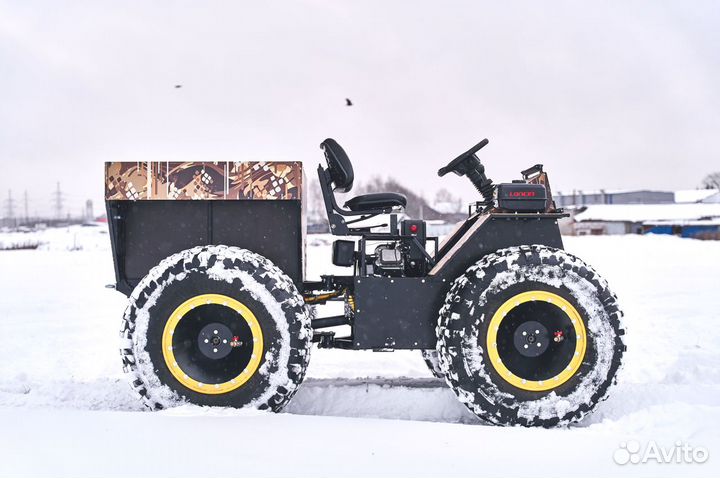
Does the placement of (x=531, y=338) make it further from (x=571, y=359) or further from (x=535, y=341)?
(x=571, y=359)

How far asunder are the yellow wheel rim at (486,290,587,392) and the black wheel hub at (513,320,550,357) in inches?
5.8

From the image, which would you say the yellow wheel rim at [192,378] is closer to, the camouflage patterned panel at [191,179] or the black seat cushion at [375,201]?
the camouflage patterned panel at [191,179]

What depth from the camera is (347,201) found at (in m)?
4.22

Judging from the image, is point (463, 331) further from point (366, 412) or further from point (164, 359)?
point (164, 359)

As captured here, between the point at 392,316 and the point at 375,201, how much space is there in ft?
2.86

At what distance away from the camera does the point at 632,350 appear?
614cm

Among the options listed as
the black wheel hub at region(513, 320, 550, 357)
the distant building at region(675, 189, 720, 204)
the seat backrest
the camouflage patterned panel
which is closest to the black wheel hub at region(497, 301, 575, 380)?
the black wheel hub at region(513, 320, 550, 357)

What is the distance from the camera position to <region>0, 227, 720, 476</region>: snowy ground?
2756 mm

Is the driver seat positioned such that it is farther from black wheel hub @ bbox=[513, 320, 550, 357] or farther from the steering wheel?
black wheel hub @ bbox=[513, 320, 550, 357]

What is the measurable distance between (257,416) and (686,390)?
318 centimetres

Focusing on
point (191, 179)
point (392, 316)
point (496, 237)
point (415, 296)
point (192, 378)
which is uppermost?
point (191, 179)

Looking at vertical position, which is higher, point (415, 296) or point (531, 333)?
point (415, 296)

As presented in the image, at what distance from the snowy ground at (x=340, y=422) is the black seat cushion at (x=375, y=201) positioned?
1393 mm

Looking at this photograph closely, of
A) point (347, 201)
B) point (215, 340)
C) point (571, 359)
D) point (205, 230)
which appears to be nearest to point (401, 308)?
point (347, 201)
